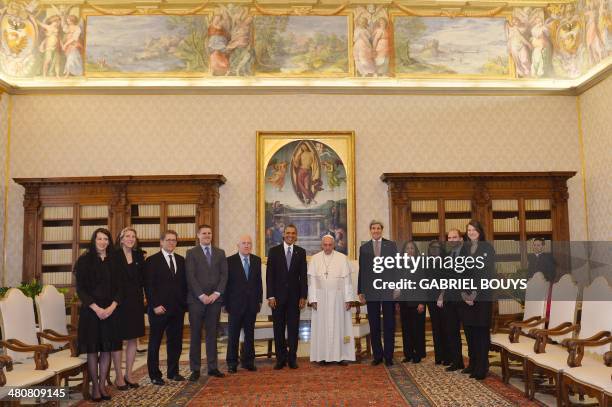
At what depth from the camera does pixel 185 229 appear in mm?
10406

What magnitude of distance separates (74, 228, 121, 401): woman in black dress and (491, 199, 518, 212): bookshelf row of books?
768cm

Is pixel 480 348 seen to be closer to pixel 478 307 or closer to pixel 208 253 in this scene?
pixel 478 307

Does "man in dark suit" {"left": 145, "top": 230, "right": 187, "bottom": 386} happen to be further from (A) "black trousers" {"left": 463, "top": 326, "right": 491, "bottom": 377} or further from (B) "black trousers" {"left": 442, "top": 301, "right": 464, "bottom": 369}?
Result: (A) "black trousers" {"left": 463, "top": 326, "right": 491, "bottom": 377}

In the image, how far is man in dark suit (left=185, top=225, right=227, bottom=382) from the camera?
6277mm

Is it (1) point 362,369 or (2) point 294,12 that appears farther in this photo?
(2) point 294,12

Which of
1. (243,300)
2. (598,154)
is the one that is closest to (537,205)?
(598,154)

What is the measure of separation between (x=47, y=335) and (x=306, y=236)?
6.05m

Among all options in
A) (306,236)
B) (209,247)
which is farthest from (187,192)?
(209,247)

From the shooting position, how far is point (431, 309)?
699 centimetres

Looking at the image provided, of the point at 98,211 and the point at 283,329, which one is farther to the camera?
the point at 98,211

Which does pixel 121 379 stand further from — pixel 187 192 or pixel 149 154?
pixel 149 154

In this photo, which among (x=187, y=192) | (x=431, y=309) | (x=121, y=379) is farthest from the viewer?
(x=187, y=192)

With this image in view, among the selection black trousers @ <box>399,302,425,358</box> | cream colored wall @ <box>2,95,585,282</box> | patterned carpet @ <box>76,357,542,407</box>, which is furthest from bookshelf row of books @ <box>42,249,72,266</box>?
black trousers @ <box>399,302,425,358</box>

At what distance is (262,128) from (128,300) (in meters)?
6.12
